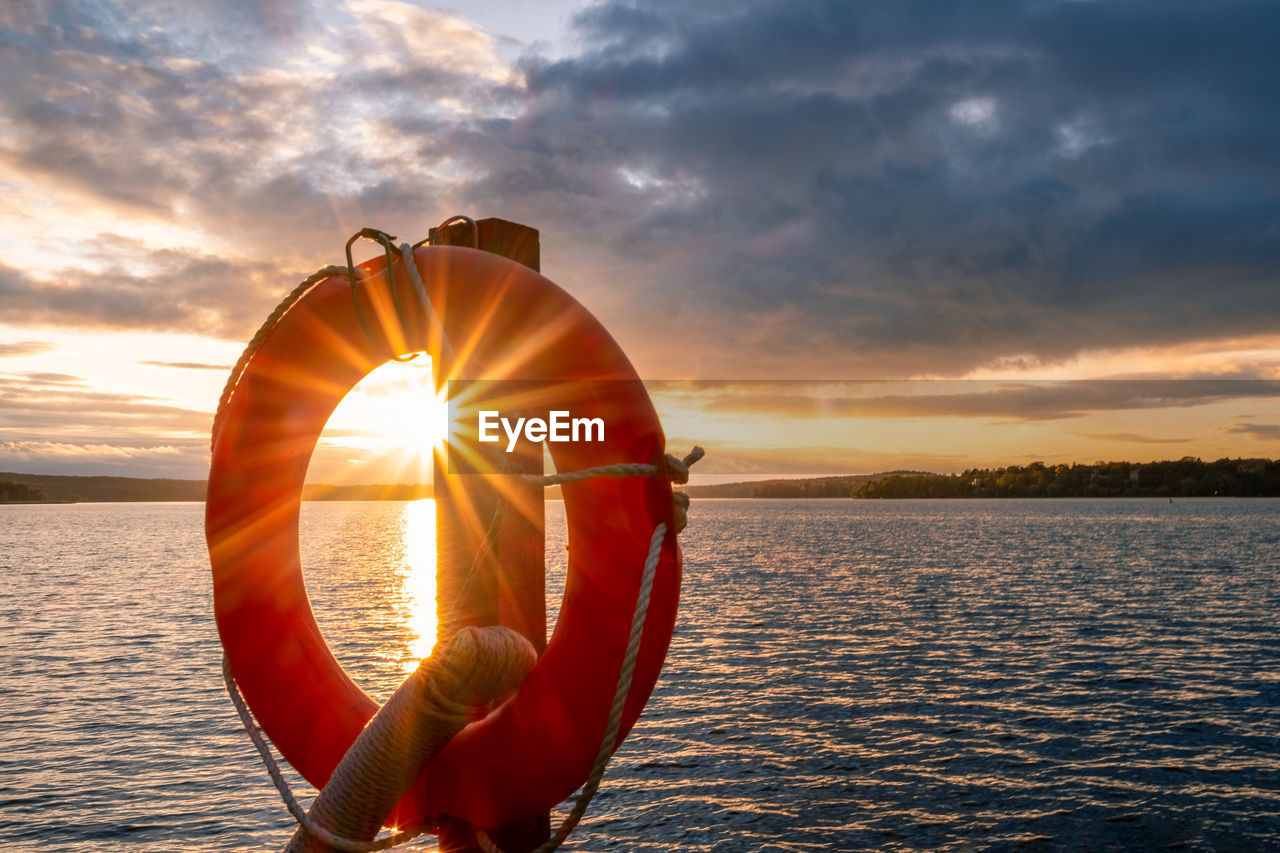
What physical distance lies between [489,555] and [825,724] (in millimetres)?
8294

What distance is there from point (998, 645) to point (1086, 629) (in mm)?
3085

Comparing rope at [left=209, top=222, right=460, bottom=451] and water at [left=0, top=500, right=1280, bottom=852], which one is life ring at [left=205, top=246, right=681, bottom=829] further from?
water at [left=0, top=500, right=1280, bottom=852]

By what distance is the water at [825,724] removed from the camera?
7.04 meters

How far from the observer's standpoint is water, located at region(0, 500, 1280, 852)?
7043 mm

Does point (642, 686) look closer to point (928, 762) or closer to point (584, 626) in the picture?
point (584, 626)

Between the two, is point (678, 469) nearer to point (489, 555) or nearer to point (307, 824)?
point (489, 555)

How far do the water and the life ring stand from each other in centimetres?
435

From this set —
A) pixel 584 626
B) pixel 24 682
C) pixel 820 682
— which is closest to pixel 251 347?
pixel 584 626

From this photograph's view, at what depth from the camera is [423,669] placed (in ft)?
8.23

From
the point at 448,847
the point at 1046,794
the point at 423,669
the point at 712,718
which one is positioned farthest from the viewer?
the point at 712,718

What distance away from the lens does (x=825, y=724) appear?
33.1ft

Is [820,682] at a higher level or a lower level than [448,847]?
lower

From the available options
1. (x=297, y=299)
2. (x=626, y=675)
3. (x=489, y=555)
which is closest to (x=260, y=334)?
(x=297, y=299)

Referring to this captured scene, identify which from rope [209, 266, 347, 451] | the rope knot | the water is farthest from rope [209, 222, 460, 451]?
the water
